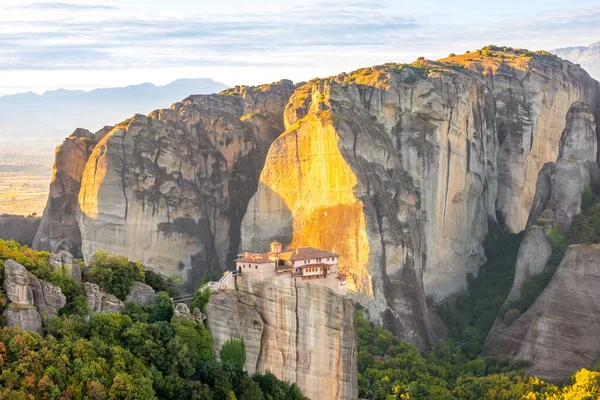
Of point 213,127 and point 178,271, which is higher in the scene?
point 213,127

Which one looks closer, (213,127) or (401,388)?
(401,388)


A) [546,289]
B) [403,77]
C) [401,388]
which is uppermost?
[403,77]

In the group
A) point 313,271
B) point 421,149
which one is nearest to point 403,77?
point 421,149

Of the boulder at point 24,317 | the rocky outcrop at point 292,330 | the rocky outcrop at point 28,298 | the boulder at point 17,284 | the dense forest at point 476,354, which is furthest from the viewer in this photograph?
the dense forest at point 476,354

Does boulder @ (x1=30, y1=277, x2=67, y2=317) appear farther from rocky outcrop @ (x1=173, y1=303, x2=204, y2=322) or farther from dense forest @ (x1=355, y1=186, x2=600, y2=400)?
dense forest @ (x1=355, y1=186, x2=600, y2=400)

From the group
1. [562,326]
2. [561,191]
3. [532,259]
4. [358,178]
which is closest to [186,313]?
[358,178]

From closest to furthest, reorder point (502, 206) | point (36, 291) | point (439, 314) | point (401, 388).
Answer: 1. point (36, 291)
2. point (401, 388)
3. point (439, 314)
4. point (502, 206)

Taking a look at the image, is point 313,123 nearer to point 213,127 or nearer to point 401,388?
point 213,127

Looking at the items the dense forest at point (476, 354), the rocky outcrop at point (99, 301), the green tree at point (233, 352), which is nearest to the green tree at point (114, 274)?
the rocky outcrop at point (99, 301)

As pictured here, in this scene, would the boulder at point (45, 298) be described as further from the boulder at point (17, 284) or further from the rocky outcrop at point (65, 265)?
the rocky outcrop at point (65, 265)
